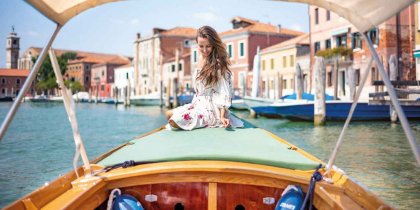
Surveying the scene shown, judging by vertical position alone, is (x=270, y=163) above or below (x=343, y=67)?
below

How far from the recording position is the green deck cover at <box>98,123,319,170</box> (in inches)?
83.0

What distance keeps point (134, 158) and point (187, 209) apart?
39 centimetres

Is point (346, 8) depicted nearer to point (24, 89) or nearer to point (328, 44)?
point (24, 89)

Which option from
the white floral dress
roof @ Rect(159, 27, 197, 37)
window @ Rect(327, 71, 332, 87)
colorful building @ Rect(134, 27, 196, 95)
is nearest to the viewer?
the white floral dress

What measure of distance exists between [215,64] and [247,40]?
34192 millimetres

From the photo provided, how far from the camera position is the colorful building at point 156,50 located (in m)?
51.0

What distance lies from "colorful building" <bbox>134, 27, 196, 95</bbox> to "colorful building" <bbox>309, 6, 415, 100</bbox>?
75.9 ft

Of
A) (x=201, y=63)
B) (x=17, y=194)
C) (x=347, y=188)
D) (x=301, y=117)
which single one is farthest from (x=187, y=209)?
(x=301, y=117)

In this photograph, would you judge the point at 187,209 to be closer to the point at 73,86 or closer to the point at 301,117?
the point at 301,117

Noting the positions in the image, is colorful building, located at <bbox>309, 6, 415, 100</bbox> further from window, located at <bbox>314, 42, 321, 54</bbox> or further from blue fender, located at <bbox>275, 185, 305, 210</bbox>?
blue fender, located at <bbox>275, 185, 305, 210</bbox>

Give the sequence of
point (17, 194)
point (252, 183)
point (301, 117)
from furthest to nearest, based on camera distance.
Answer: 1. point (301, 117)
2. point (17, 194)
3. point (252, 183)

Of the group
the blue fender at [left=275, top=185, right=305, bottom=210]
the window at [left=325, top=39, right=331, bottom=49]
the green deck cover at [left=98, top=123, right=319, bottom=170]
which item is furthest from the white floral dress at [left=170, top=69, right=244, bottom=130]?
the window at [left=325, top=39, right=331, bottom=49]

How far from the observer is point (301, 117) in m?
15.6

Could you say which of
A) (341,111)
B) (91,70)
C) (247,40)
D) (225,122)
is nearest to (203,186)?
(225,122)
